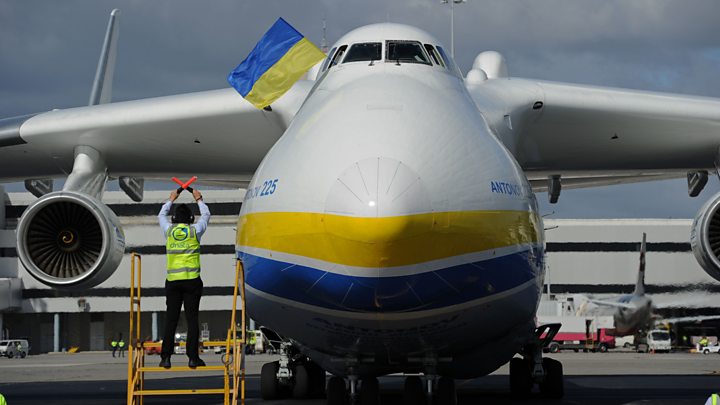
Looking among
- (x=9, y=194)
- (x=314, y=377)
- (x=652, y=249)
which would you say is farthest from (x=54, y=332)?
(x=314, y=377)


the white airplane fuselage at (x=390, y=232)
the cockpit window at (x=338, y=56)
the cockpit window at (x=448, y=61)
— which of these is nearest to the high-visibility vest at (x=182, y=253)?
the white airplane fuselage at (x=390, y=232)

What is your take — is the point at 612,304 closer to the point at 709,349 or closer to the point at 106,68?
the point at 709,349

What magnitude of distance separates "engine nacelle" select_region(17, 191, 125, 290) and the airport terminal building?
40.6m

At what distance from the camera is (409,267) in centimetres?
703

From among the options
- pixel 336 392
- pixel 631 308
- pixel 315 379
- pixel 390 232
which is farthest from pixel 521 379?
pixel 631 308

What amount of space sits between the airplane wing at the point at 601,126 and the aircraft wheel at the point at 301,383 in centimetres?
356

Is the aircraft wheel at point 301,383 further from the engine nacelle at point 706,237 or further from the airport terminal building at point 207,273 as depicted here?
the airport terminal building at point 207,273

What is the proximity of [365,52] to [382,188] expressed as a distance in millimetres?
2817

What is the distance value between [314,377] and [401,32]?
4858 millimetres

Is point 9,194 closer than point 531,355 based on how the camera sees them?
No

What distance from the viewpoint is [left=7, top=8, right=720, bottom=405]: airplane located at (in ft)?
23.4

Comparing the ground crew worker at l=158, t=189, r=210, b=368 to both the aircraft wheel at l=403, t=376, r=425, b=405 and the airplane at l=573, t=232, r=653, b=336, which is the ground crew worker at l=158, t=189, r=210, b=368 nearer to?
the aircraft wheel at l=403, t=376, r=425, b=405

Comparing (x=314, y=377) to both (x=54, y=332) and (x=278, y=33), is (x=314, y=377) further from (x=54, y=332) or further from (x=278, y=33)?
(x=54, y=332)

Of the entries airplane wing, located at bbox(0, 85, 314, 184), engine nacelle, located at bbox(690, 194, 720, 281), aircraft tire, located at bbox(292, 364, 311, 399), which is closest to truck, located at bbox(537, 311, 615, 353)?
aircraft tire, located at bbox(292, 364, 311, 399)
